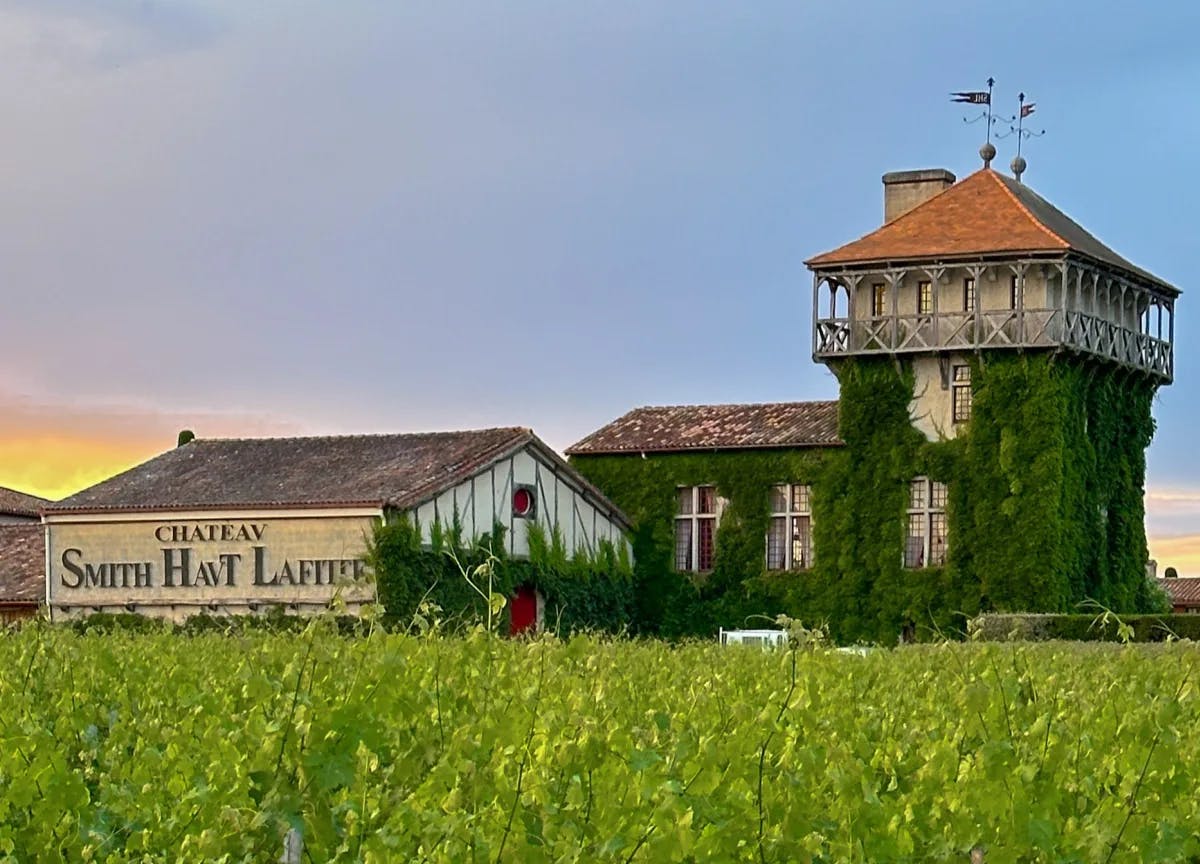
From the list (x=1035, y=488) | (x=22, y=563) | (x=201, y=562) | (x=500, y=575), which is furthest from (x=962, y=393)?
(x=22, y=563)

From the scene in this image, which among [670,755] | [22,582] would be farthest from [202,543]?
[670,755]

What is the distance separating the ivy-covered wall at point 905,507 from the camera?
37.8 m

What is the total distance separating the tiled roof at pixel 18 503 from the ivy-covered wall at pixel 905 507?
19.5 m

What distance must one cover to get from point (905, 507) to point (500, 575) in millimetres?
8366

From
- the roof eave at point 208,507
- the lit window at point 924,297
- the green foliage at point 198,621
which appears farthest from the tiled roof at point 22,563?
the lit window at point 924,297

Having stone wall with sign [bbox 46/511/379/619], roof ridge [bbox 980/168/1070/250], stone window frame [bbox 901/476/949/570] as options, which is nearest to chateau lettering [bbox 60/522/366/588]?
stone wall with sign [bbox 46/511/379/619]

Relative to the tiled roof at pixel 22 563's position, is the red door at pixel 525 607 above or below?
below

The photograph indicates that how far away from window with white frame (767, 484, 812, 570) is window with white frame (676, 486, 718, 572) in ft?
3.98

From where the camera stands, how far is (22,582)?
4178 cm

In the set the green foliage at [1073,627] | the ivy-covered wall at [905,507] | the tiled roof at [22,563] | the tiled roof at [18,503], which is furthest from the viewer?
the tiled roof at [18,503]

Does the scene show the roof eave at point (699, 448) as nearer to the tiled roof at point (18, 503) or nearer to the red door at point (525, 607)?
the red door at point (525, 607)

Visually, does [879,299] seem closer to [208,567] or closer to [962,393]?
[962,393]

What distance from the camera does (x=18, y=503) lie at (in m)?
55.9

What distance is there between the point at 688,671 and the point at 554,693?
235 inches
